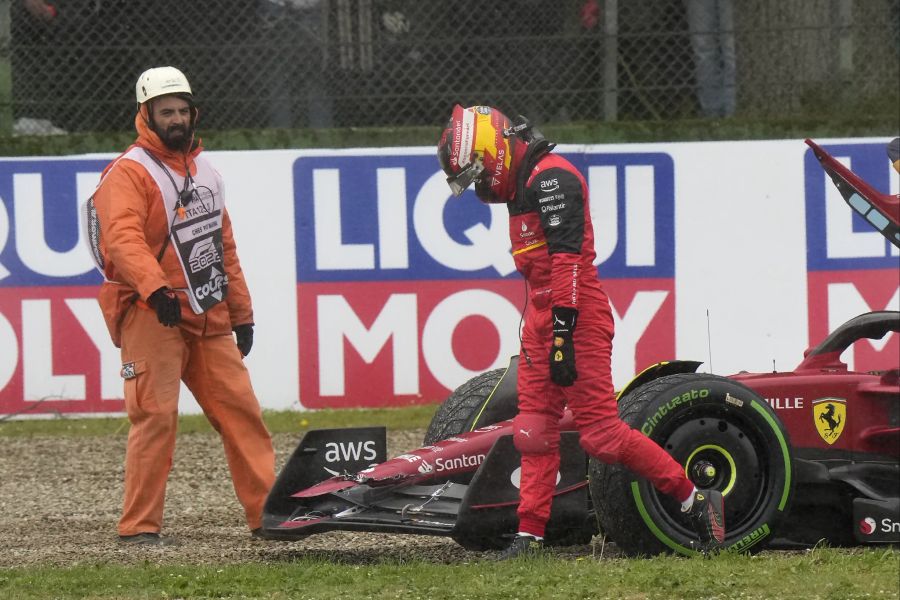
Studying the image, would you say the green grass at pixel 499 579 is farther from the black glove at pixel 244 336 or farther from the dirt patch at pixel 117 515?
the black glove at pixel 244 336

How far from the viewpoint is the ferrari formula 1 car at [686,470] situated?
651 cm

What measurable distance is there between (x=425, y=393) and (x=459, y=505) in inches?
169

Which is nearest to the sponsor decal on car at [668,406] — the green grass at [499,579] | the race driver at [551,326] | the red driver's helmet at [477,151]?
the race driver at [551,326]

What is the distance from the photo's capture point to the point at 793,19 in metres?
11.4

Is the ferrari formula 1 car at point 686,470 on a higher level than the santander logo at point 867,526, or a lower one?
higher

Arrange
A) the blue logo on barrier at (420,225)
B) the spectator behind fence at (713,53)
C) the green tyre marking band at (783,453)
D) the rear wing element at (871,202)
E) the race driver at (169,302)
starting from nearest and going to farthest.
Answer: the green tyre marking band at (783,453) < the rear wing element at (871,202) < the race driver at (169,302) < the blue logo on barrier at (420,225) < the spectator behind fence at (713,53)

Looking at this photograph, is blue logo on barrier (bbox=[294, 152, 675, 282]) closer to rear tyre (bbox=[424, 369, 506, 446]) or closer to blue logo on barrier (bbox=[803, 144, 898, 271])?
blue logo on barrier (bbox=[803, 144, 898, 271])

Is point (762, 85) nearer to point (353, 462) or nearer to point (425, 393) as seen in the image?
point (425, 393)

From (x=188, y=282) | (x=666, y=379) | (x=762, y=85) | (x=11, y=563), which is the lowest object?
(x=11, y=563)

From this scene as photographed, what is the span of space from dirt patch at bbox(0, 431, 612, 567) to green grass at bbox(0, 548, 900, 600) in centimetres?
44

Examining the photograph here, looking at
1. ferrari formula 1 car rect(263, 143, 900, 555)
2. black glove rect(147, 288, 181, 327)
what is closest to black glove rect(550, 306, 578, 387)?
ferrari formula 1 car rect(263, 143, 900, 555)

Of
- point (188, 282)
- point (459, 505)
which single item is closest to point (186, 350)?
point (188, 282)

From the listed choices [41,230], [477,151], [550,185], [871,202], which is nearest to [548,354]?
[550,185]

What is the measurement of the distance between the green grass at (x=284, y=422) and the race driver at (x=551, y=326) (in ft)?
12.9
